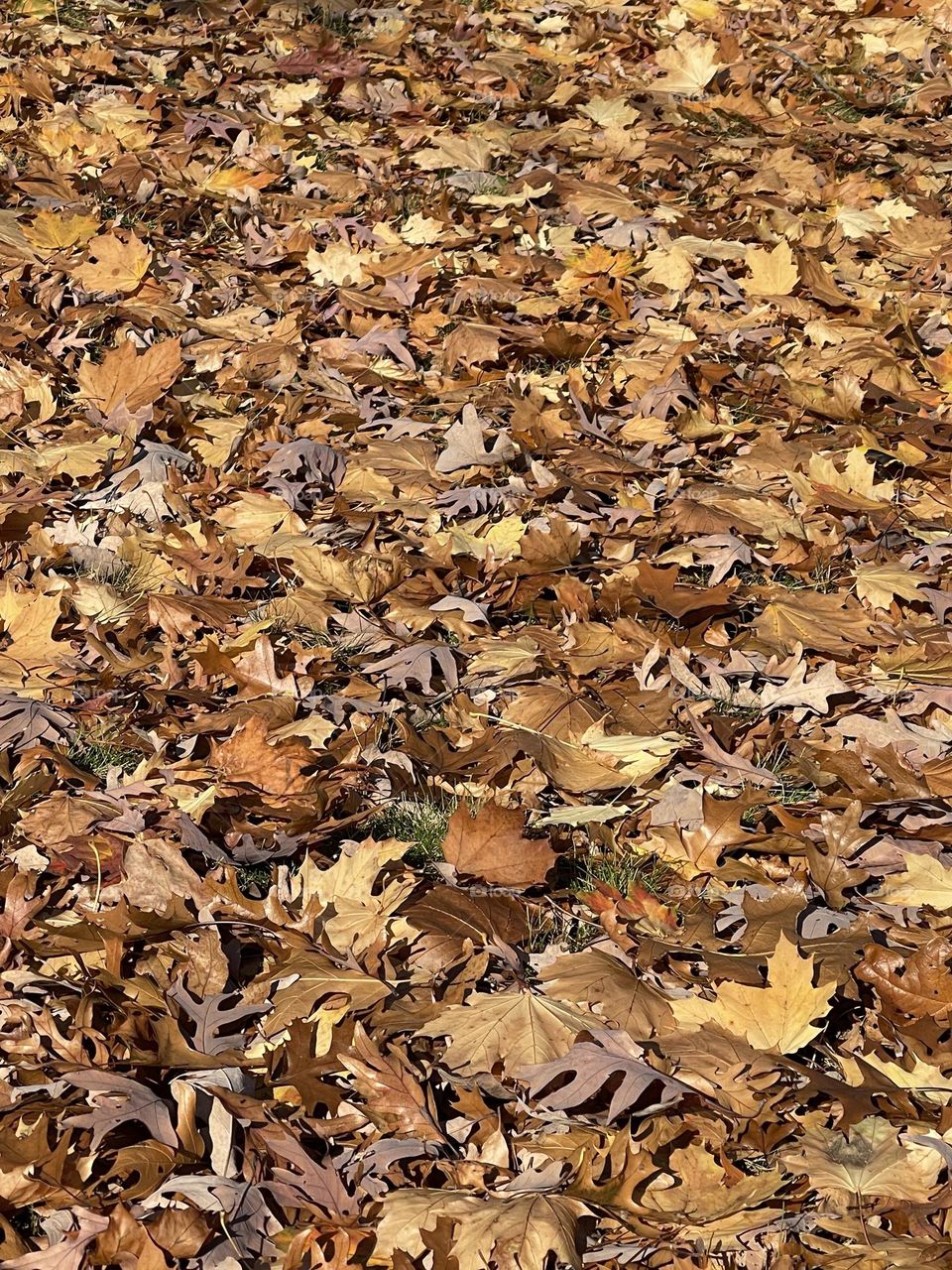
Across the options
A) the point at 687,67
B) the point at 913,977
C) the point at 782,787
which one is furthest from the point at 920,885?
the point at 687,67

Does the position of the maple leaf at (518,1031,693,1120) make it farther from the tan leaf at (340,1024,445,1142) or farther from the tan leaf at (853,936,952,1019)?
the tan leaf at (853,936,952,1019)

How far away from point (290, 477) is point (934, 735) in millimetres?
1695

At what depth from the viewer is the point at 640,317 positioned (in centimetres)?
388

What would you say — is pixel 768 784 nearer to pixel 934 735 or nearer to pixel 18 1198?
pixel 934 735

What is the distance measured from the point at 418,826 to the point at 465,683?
0.43m

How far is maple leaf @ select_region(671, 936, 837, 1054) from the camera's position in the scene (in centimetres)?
184

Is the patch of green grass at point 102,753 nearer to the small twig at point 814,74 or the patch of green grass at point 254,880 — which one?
the patch of green grass at point 254,880

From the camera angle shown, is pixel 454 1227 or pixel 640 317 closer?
pixel 454 1227

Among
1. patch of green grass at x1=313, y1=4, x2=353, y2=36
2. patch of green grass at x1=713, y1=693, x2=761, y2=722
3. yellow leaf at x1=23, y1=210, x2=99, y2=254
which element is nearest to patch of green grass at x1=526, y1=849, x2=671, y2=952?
patch of green grass at x1=713, y1=693, x2=761, y2=722

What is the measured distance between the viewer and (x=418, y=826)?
7.47ft

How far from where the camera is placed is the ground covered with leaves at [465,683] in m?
1.73

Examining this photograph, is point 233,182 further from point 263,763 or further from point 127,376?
point 263,763

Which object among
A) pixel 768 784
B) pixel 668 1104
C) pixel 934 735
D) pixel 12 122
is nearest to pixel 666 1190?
pixel 668 1104

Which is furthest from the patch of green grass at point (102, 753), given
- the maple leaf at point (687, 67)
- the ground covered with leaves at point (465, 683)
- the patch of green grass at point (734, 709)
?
the maple leaf at point (687, 67)
